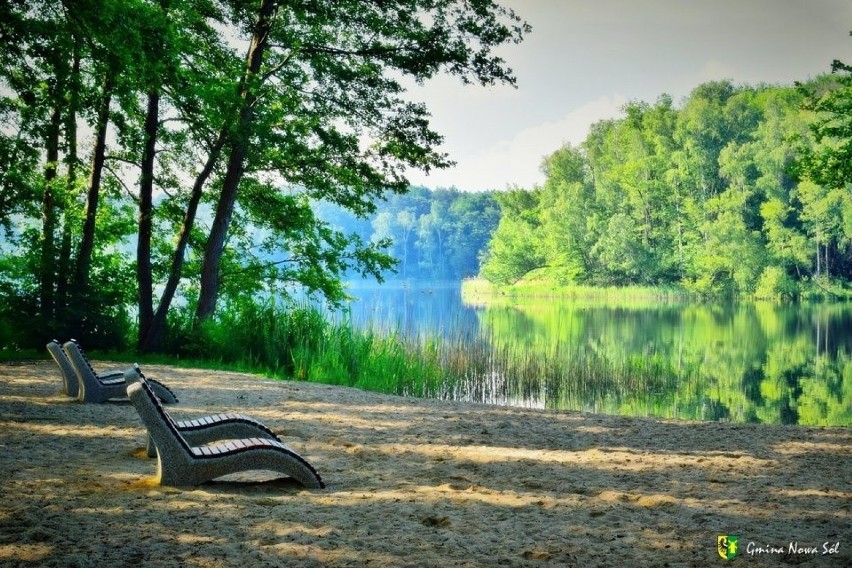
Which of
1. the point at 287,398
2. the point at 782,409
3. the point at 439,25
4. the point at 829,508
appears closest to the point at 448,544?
the point at 829,508

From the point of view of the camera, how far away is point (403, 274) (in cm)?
11319

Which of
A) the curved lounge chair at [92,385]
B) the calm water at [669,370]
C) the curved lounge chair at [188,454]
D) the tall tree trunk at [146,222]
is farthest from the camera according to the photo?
the calm water at [669,370]

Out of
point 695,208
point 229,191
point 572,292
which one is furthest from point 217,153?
point 572,292

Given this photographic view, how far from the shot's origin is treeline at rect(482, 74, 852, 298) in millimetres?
44219

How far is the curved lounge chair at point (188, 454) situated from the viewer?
4176 millimetres

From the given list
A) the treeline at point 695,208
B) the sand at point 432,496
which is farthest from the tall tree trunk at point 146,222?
the treeline at point 695,208

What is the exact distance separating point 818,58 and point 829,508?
82.6m

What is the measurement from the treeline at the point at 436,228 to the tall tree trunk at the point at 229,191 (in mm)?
78015

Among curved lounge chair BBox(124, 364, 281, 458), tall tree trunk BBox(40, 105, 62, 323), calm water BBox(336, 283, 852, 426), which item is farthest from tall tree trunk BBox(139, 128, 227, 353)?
curved lounge chair BBox(124, 364, 281, 458)

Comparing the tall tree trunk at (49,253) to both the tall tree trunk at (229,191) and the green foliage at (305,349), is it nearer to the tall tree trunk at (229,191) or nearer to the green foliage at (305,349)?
the green foliage at (305,349)

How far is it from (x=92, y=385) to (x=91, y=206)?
18.1 feet

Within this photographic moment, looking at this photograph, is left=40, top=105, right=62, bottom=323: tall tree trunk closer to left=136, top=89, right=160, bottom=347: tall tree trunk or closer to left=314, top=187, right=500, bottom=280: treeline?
left=136, top=89, right=160, bottom=347: tall tree trunk

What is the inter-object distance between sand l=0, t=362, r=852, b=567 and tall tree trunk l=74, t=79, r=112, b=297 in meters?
4.69

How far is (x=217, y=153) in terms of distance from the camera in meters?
11.7
